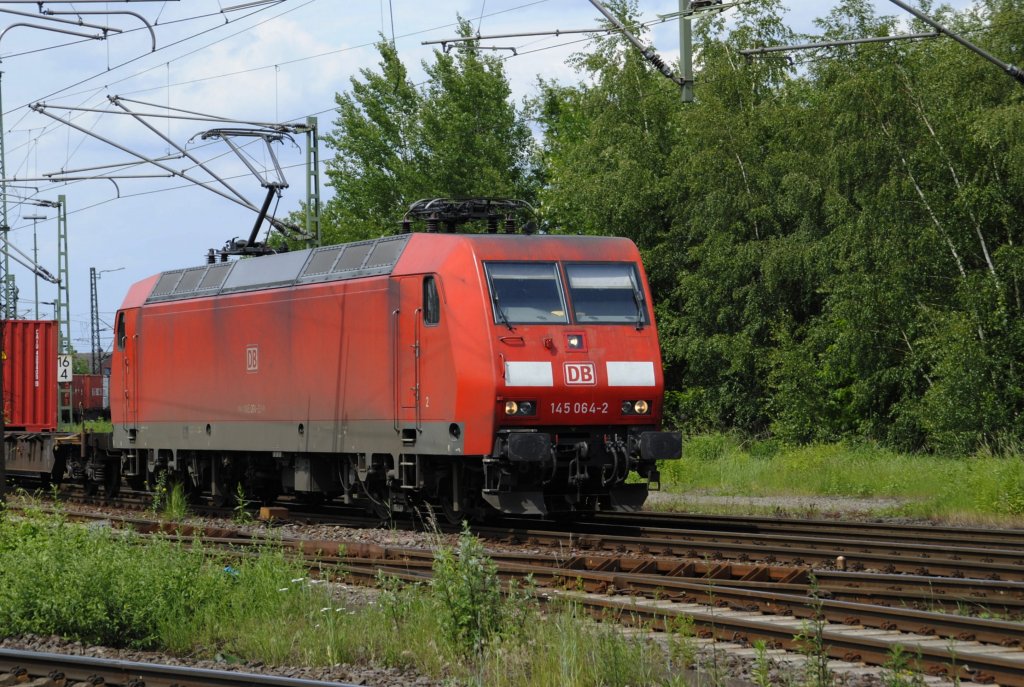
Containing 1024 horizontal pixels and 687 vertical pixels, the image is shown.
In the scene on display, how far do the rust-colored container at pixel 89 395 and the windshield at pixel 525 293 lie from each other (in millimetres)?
46218

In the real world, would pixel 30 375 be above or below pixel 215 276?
below

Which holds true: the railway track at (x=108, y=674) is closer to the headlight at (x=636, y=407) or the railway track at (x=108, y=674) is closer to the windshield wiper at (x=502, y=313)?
the windshield wiper at (x=502, y=313)

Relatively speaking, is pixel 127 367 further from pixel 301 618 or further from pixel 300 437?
pixel 301 618

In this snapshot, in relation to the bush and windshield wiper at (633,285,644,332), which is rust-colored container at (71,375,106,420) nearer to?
windshield wiper at (633,285,644,332)

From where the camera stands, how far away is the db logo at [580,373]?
50.3 ft

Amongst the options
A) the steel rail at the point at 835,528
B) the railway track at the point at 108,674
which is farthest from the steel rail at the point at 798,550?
the railway track at the point at 108,674

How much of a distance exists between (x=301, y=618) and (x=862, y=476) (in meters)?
14.2

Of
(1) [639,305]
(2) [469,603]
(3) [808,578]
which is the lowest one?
(3) [808,578]

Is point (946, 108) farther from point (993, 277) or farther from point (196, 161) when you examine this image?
point (196, 161)

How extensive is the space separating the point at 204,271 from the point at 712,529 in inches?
364

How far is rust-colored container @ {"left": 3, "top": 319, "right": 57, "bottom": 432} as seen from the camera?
26.6 m

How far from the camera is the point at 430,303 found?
1562cm

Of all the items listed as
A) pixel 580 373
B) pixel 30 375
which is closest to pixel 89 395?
pixel 30 375

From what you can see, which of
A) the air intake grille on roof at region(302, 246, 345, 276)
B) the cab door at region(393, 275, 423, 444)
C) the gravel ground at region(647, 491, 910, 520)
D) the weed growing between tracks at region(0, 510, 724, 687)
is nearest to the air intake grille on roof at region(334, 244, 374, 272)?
the air intake grille on roof at region(302, 246, 345, 276)
